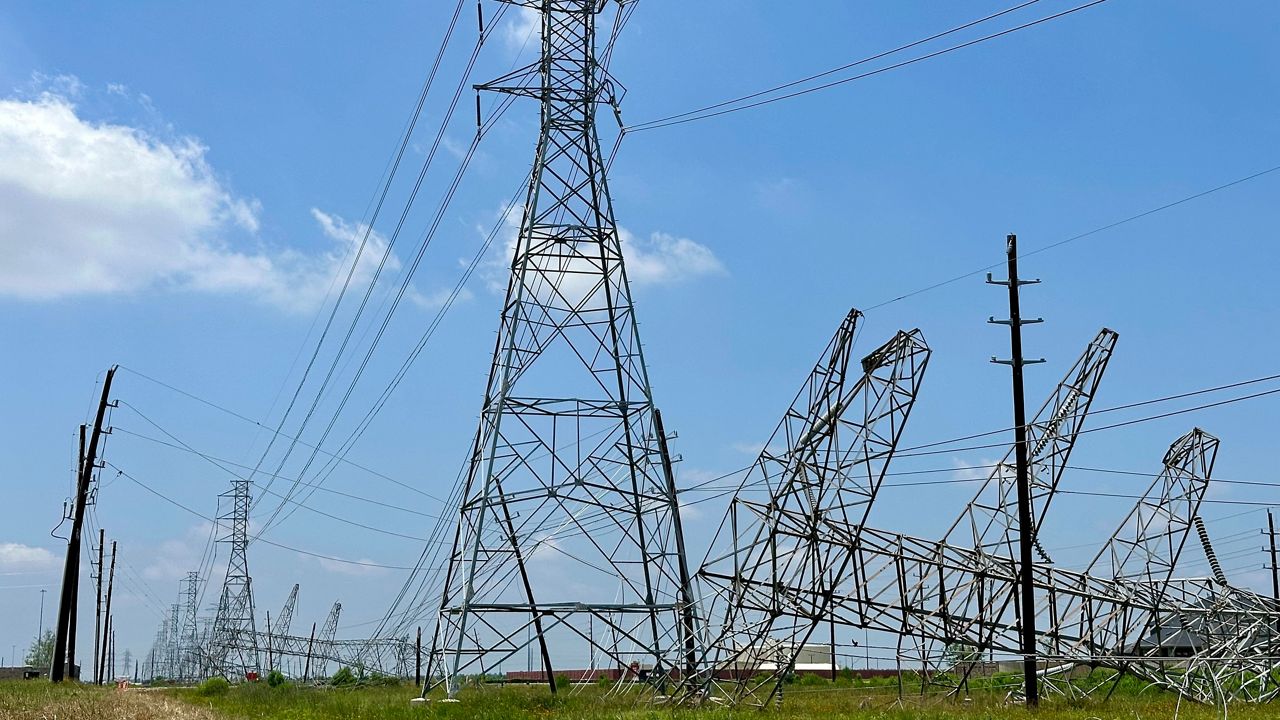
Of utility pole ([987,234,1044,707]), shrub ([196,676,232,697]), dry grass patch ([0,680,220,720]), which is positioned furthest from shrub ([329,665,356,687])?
utility pole ([987,234,1044,707])

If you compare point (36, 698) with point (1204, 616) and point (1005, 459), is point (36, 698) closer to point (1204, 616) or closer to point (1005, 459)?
point (1005, 459)

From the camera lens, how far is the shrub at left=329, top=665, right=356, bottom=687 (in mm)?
58344

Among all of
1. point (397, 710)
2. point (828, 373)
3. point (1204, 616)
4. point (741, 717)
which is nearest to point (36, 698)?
point (397, 710)

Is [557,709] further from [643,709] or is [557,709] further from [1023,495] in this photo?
[1023,495]

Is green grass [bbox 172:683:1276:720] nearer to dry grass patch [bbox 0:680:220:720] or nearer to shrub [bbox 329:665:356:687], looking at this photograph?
dry grass patch [bbox 0:680:220:720]

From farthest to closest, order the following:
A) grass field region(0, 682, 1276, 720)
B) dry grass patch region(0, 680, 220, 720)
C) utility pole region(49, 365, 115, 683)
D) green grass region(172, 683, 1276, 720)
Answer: utility pole region(49, 365, 115, 683) < dry grass patch region(0, 680, 220, 720) < grass field region(0, 682, 1276, 720) < green grass region(172, 683, 1276, 720)

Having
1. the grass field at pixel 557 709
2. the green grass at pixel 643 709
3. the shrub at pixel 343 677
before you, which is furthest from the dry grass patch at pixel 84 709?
the shrub at pixel 343 677

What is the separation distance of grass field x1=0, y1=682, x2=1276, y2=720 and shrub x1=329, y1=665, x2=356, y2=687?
75.0ft

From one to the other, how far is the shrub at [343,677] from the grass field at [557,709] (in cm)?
2286

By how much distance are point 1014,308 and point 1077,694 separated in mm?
11699

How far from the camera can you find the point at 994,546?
39.4 metres

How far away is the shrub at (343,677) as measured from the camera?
2297 inches

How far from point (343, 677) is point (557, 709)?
115 feet

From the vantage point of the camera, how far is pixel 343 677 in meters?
60.6
